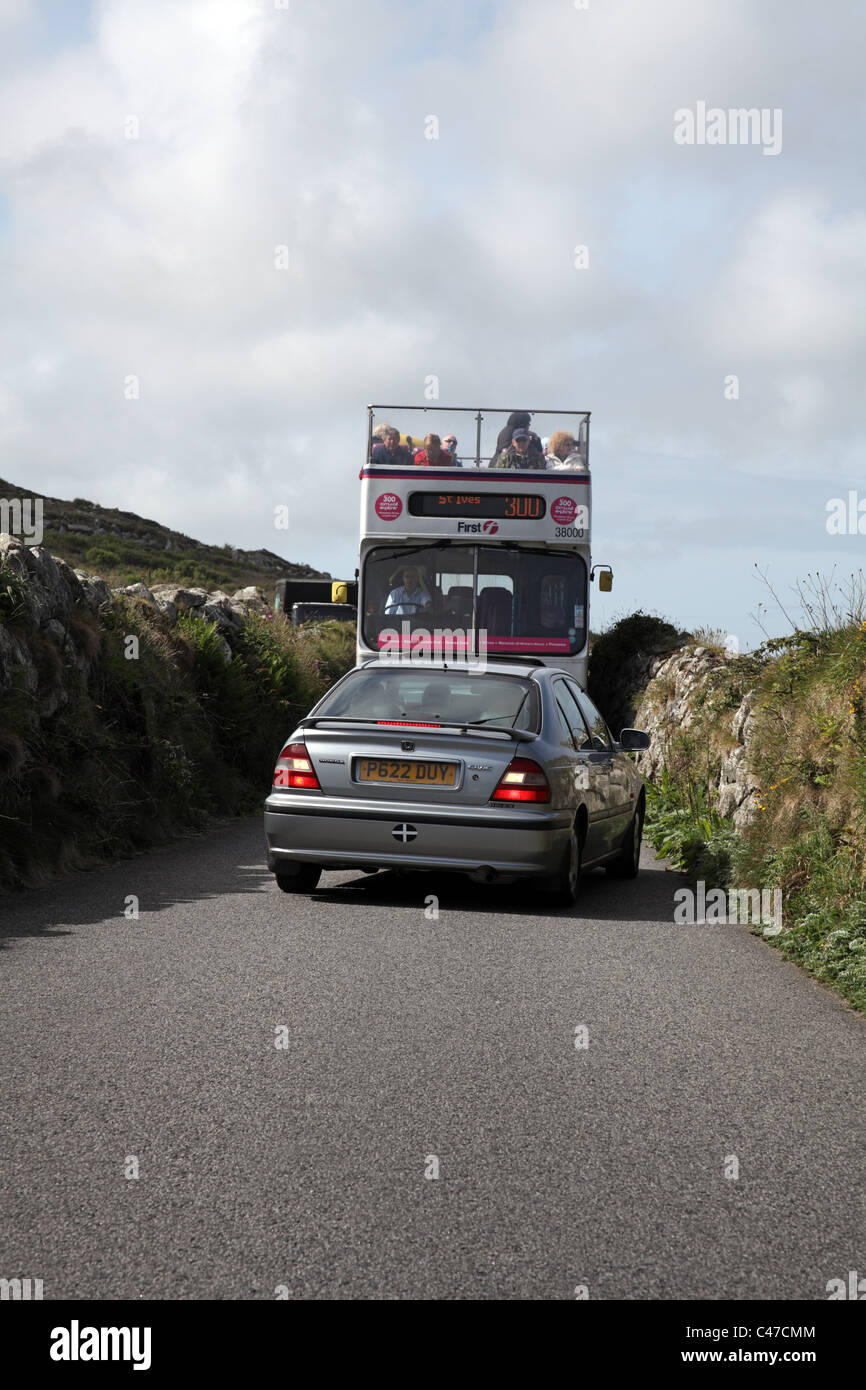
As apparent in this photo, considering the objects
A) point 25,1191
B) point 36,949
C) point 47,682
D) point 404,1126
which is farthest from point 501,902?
point 25,1191

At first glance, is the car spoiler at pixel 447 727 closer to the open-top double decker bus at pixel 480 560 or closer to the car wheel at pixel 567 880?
the car wheel at pixel 567 880

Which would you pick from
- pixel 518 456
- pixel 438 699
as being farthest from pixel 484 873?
pixel 518 456

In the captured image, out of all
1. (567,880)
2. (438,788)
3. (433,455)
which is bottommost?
(567,880)

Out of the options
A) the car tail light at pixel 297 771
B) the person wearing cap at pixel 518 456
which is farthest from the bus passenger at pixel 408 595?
the car tail light at pixel 297 771

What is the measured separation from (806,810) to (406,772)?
2.71 meters

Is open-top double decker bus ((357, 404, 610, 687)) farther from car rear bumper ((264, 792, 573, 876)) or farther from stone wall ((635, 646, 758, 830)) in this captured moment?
car rear bumper ((264, 792, 573, 876))

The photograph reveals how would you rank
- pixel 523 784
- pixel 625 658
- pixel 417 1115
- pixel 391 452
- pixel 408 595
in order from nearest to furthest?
pixel 417 1115 → pixel 523 784 → pixel 408 595 → pixel 391 452 → pixel 625 658

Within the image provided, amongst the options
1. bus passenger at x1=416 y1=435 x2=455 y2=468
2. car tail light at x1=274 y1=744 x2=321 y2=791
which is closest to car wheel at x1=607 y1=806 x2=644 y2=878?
car tail light at x1=274 y1=744 x2=321 y2=791

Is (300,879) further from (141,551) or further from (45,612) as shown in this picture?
(141,551)

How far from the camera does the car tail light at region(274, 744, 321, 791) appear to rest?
9.62m

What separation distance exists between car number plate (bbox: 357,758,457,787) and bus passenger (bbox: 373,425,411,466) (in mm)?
8753

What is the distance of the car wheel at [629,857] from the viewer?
461 inches

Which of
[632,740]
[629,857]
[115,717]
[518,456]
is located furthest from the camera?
[518,456]

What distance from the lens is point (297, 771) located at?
968cm
